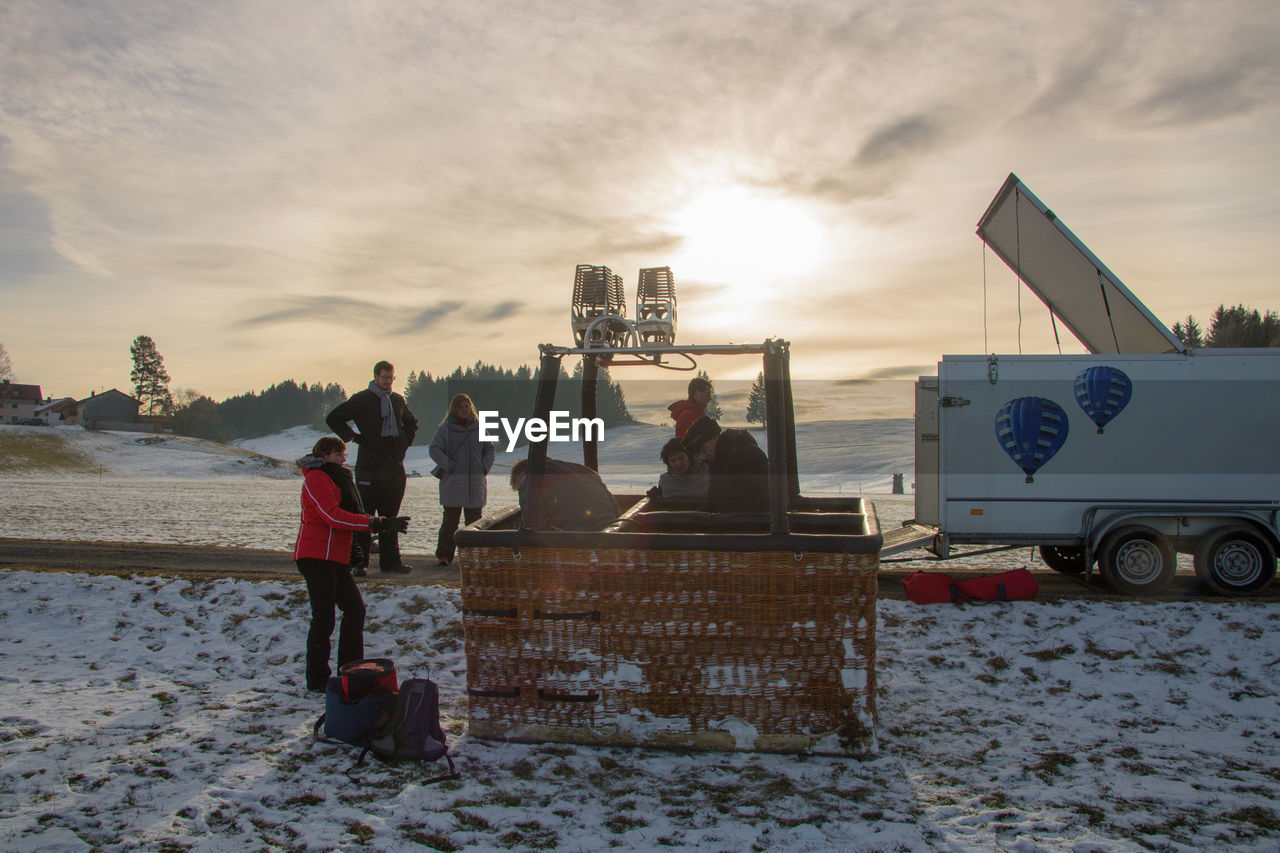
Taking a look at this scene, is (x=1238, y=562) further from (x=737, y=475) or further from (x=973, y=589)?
(x=737, y=475)

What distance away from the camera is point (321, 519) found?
5.60 metres

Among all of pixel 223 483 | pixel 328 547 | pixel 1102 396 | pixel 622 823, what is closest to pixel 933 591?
pixel 1102 396

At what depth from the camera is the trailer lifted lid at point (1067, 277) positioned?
920cm

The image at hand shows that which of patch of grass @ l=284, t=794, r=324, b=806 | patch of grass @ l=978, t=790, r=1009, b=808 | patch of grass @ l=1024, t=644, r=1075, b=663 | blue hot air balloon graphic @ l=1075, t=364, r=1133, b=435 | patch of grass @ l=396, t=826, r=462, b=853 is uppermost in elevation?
blue hot air balloon graphic @ l=1075, t=364, r=1133, b=435

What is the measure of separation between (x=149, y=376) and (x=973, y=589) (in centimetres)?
11736

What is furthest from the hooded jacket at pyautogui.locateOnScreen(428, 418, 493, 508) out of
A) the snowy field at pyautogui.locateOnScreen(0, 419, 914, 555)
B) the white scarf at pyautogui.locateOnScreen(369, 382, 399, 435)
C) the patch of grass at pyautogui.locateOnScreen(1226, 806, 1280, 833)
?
the patch of grass at pyautogui.locateOnScreen(1226, 806, 1280, 833)

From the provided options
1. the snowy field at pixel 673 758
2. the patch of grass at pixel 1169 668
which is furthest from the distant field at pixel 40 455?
the patch of grass at pixel 1169 668

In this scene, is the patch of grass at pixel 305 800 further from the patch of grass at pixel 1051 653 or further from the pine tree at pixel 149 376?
the pine tree at pixel 149 376

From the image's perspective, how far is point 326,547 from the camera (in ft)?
18.5

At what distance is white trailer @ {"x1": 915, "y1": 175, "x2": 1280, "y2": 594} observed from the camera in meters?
8.70

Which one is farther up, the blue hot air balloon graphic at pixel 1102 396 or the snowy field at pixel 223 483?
the blue hot air balloon graphic at pixel 1102 396

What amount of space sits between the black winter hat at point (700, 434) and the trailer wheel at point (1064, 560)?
6.00 m

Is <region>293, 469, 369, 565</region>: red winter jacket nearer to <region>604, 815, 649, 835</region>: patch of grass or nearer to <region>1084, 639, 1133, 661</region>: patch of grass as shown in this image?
<region>604, 815, 649, 835</region>: patch of grass

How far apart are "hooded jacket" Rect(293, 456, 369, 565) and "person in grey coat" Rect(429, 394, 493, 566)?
363 cm
